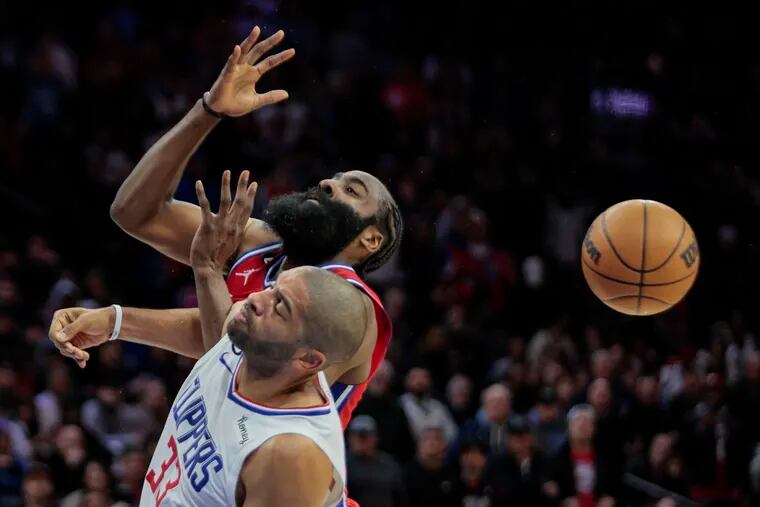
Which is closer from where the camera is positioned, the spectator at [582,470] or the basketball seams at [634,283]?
the basketball seams at [634,283]

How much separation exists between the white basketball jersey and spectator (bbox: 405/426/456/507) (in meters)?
5.01

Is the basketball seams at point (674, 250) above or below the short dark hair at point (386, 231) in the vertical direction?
below

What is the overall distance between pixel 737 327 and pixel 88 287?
6.01 m

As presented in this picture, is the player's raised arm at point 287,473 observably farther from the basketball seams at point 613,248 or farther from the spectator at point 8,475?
the spectator at point 8,475

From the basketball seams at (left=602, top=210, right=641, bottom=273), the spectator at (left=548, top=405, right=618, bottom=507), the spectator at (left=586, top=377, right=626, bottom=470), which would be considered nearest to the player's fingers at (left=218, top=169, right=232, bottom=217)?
the basketball seams at (left=602, top=210, right=641, bottom=273)

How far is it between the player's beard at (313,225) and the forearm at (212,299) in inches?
19.8

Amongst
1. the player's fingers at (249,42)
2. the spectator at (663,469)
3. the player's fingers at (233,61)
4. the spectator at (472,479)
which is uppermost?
the player's fingers at (249,42)

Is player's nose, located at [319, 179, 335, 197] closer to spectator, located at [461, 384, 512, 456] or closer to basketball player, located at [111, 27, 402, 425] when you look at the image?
basketball player, located at [111, 27, 402, 425]

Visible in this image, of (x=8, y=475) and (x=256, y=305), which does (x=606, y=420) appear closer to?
(x=8, y=475)

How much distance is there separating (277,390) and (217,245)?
60cm

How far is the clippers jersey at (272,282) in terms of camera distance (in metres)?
4.53

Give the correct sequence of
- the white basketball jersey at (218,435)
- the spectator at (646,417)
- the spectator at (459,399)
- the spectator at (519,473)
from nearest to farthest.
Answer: the white basketball jersey at (218,435) < the spectator at (519,473) < the spectator at (646,417) < the spectator at (459,399)

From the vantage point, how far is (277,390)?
3.69 meters

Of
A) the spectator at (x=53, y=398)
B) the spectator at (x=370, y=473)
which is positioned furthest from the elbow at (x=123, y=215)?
Result: the spectator at (x=53, y=398)
